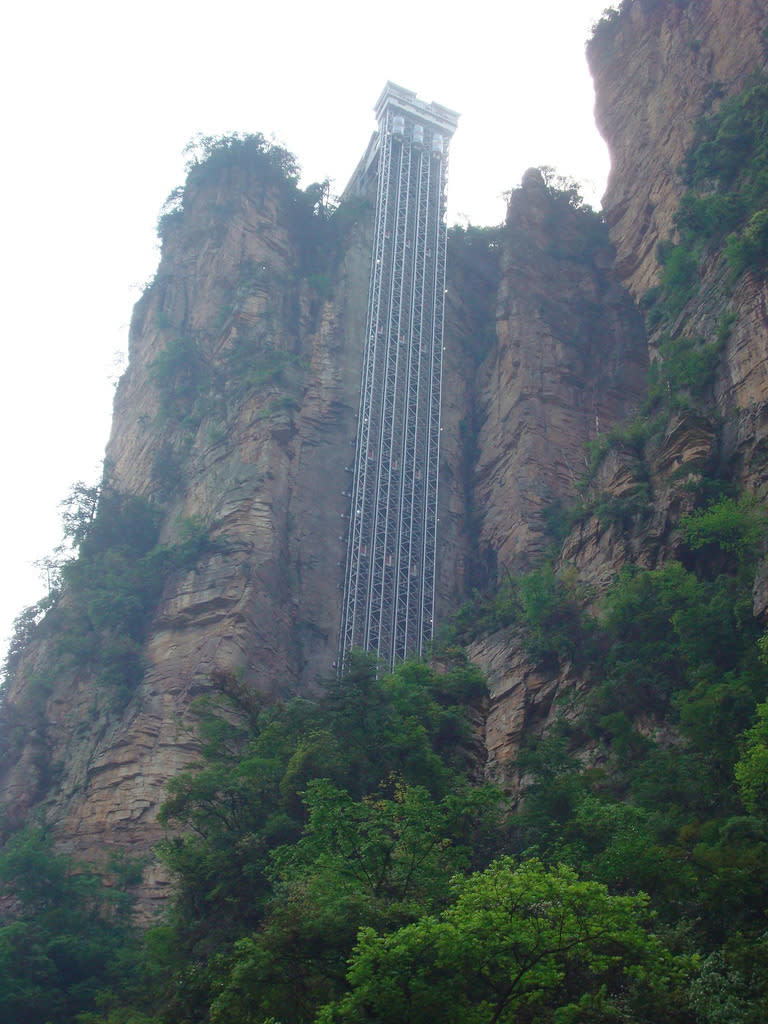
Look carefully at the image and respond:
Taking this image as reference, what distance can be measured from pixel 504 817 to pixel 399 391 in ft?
68.6

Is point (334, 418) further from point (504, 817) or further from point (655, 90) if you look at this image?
point (504, 817)

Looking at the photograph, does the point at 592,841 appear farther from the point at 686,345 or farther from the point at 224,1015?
the point at 686,345

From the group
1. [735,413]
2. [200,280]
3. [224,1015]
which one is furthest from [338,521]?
[224,1015]

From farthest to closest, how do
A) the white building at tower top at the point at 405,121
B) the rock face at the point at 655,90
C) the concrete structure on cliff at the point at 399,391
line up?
the white building at tower top at the point at 405,121 < the concrete structure on cliff at the point at 399,391 < the rock face at the point at 655,90

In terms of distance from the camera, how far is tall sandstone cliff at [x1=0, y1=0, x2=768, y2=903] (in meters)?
26.6

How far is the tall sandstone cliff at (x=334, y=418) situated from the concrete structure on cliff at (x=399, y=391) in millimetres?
723

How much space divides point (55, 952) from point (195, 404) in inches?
822

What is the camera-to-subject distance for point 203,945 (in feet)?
60.2

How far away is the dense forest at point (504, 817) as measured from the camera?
11297 mm

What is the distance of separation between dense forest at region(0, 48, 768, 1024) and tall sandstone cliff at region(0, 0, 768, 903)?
789mm

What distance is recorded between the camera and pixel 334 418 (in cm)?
3759

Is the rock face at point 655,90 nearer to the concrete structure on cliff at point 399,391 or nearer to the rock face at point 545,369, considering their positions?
the rock face at point 545,369

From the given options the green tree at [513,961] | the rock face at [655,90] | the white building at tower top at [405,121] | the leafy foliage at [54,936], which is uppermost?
the white building at tower top at [405,121]

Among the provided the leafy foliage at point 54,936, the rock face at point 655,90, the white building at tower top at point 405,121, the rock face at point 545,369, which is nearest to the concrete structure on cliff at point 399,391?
the white building at tower top at point 405,121
